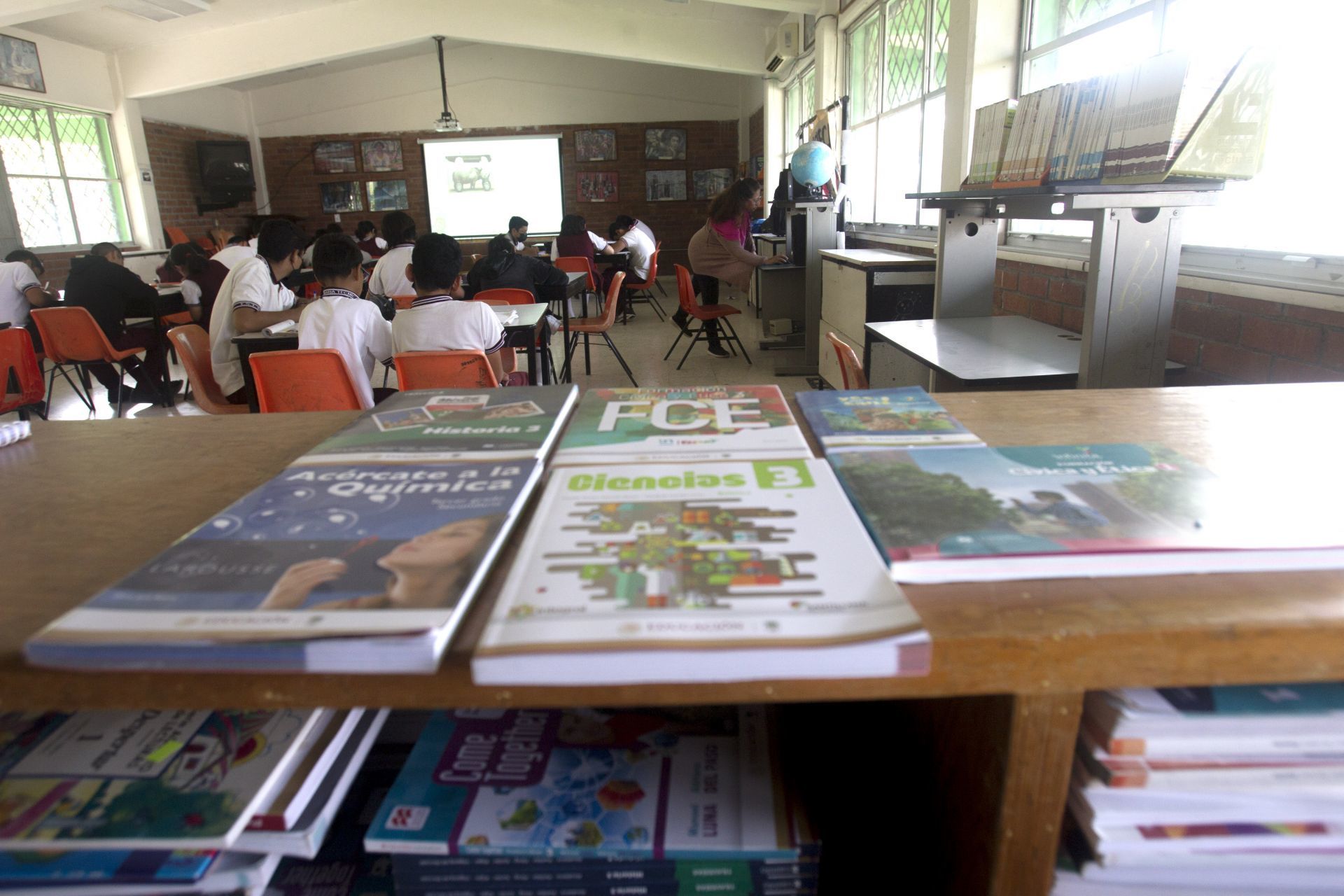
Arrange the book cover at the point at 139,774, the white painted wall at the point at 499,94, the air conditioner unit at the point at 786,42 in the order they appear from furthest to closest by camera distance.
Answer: the white painted wall at the point at 499,94
the air conditioner unit at the point at 786,42
the book cover at the point at 139,774

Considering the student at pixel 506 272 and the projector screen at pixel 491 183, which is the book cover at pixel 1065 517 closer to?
the student at pixel 506 272

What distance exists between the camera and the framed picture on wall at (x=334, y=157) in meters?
12.5

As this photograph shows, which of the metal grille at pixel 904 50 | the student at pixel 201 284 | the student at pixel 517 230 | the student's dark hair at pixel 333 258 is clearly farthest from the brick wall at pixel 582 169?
the student's dark hair at pixel 333 258

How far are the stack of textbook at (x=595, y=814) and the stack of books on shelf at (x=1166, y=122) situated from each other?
169cm

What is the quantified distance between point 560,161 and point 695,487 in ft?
42.2

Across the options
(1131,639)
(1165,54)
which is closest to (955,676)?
(1131,639)

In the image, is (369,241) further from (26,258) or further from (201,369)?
(201,369)

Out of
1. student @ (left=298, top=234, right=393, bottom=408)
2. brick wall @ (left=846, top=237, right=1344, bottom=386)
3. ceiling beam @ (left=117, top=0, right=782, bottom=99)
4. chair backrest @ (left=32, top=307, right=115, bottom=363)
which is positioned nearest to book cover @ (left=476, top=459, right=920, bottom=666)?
brick wall @ (left=846, top=237, right=1344, bottom=386)

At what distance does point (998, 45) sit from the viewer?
3.73 metres

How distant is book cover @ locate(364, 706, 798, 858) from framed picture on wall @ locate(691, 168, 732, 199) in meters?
12.6

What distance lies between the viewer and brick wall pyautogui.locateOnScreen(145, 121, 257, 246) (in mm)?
9633

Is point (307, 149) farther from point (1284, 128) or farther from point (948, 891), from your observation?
point (948, 891)

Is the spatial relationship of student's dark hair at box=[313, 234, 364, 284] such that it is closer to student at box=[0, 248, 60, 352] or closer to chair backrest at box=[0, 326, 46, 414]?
chair backrest at box=[0, 326, 46, 414]

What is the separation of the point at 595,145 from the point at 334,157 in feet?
13.7
